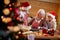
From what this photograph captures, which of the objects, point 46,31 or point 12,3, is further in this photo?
point 46,31

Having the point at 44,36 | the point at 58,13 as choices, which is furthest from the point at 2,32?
the point at 58,13

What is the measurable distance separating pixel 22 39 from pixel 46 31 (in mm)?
1683

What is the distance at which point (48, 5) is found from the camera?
4.60 meters

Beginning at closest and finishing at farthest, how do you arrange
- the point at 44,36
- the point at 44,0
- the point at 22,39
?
the point at 22,39 → the point at 44,36 → the point at 44,0

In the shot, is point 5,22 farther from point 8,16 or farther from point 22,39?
point 22,39

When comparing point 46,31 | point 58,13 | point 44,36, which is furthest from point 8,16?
point 58,13

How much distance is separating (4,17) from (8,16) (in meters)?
0.03

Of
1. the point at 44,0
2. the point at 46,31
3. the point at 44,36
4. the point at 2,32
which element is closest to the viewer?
the point at 2,32

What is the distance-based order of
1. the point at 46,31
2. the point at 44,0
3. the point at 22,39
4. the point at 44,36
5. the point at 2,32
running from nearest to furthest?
the point at 2,32
the point at 22,39
the point at 44,36
the point at 46,31
the point at 44,0

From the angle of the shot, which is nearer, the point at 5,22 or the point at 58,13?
the point at 5,22

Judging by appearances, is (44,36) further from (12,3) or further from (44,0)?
(44,0)

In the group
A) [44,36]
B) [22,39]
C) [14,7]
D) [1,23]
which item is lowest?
[44,36]

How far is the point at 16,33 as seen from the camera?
110 cm

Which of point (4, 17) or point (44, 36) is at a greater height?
point (4, 17)
